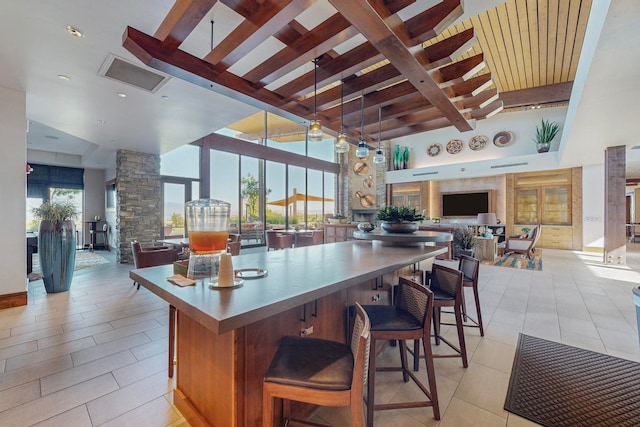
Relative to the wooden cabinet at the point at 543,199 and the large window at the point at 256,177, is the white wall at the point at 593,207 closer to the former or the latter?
the wooden cabinet at the point at 543,199

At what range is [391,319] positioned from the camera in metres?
1.74

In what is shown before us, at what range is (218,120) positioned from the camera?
4.50m

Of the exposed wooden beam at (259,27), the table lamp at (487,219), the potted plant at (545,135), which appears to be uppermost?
the potted plant at (545,135)

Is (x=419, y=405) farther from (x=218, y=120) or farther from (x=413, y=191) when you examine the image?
(x=413, y=191)

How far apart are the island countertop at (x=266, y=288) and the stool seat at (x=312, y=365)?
27 centimetres

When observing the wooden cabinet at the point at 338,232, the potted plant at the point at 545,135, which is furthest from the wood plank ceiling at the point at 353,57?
the potted plant at the point at 545,135

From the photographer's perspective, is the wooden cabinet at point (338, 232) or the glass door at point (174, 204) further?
the wooden cabinet at point (338, 232)

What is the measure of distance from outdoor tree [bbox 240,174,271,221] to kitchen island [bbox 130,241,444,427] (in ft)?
23.8

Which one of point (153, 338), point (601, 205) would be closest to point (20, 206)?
point (153, 338)

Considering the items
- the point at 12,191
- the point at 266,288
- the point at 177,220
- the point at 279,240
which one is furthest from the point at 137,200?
the point at 266,288

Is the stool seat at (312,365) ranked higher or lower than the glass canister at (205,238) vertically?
lower

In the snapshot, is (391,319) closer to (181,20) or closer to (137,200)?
(181,20)

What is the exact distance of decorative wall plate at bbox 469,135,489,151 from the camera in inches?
390

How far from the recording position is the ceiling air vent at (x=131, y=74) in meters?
2.89
